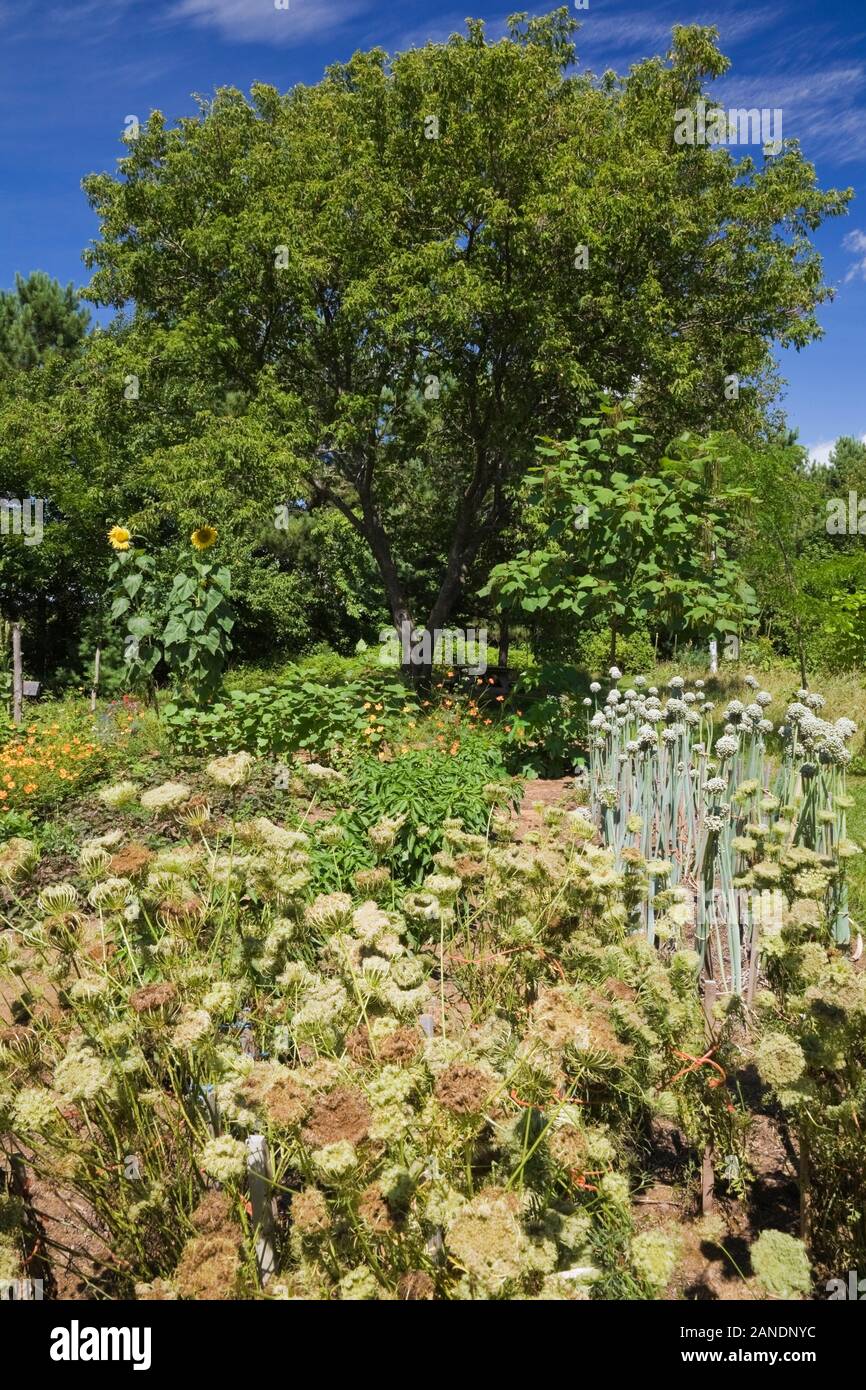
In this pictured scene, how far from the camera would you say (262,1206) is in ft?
5.33

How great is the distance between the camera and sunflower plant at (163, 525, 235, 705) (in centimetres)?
646

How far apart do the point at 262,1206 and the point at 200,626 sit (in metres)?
5.22

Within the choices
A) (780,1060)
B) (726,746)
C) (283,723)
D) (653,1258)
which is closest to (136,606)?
(283,723)

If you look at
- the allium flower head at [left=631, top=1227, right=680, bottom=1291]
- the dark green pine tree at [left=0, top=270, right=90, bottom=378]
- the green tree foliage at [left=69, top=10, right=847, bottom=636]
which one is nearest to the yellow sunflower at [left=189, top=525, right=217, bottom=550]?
the green tree foliage at [left=69, top=10, right=847, bottom=636]

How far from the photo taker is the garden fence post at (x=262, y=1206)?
5.22 ft

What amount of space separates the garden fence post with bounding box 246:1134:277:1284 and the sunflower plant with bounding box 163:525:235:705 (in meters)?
4.94

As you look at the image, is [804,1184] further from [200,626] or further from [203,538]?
[203,538]

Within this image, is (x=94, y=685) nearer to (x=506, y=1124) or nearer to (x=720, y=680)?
(x=720, y=680)

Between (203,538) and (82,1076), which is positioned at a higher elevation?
(203,538)

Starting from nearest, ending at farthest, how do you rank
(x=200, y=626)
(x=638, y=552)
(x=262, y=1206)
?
(x=262, y=1206)
(x=638, y=552)
(x=200, y=626)

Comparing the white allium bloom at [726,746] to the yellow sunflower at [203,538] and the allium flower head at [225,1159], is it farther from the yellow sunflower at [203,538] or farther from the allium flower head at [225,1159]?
the yellow sunflower at [203,538]

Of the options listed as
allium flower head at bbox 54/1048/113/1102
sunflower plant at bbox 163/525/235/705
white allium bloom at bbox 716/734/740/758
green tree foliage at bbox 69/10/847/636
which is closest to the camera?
allium flower head at bbox 54/1048/113/1102

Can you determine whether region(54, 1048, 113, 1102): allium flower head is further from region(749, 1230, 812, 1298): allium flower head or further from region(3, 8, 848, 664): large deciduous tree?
region(3, 8, 848, 664): large deciduous tree

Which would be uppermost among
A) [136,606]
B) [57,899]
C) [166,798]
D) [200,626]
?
[136,606]
